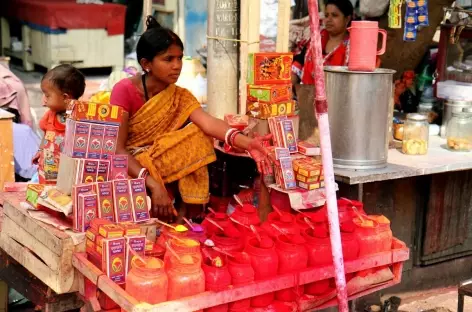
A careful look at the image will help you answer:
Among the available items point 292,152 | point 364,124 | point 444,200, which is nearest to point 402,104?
point 444,200

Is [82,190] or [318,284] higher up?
[82,190]

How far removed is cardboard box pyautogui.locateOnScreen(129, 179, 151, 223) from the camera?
371cm

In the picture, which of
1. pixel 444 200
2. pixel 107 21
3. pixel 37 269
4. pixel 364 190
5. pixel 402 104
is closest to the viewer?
pixel 37 269

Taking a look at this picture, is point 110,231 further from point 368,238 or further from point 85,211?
point 368,238

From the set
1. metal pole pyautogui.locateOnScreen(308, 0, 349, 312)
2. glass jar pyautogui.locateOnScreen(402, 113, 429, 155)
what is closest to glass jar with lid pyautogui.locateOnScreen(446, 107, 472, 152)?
glass jar pyautogui.locateOnScreen(402, 113, 429, 155)

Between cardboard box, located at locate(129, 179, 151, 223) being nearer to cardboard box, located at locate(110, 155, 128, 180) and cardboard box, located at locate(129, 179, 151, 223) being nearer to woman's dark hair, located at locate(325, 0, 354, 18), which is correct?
cardboard box, located at locate(110, 155, 128, 180)

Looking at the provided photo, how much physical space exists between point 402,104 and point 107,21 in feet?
15.0

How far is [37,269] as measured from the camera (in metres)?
3.72

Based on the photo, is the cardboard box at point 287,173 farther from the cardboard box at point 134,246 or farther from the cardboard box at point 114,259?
the cardboard box at point 114,259

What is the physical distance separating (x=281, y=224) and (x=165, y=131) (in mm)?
989

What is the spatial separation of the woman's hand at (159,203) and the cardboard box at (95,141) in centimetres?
50

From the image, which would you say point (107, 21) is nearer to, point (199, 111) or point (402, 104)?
point (402, 104)

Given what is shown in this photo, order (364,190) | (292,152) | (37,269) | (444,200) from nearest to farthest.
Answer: (37,269)
(292,152)
(364,190)
(444,200)

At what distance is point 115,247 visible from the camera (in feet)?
11.0
